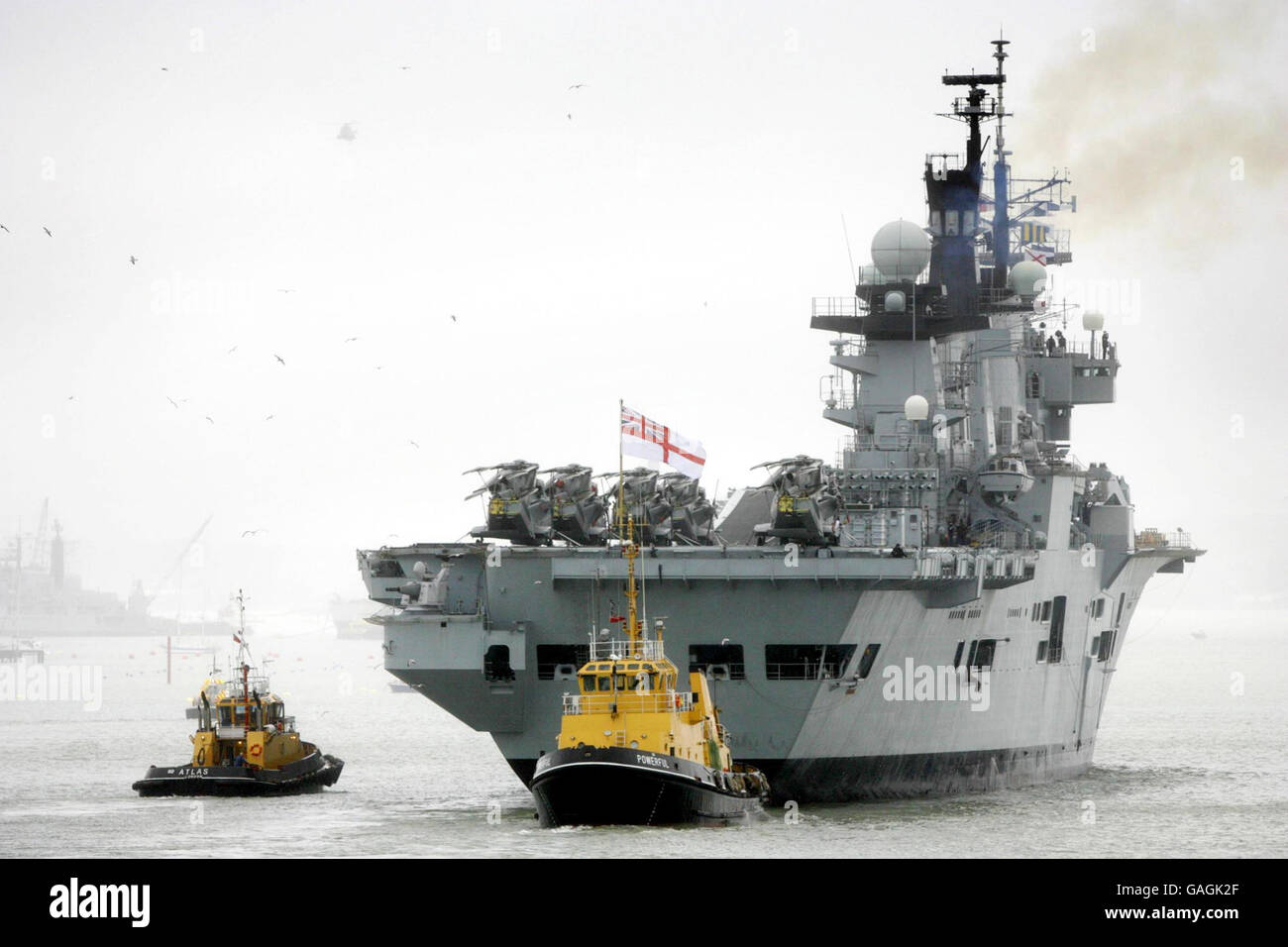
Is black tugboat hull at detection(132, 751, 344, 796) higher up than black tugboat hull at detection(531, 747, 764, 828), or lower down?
lower down

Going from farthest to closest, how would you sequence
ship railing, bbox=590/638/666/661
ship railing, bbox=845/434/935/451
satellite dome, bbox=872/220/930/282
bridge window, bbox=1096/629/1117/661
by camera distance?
bridge window, bbox=1096/629/1117/661 < satellite dome, bbox=872/220/930/282 < ship railing, bbox=845/434/935/451 < ship railing, bbox=590/638/666/661

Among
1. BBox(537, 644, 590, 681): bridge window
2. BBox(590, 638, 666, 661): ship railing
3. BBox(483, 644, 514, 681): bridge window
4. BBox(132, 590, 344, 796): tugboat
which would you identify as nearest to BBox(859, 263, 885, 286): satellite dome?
BBox(537, 644, 590, 681): bridge window

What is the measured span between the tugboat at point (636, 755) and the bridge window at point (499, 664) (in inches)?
144

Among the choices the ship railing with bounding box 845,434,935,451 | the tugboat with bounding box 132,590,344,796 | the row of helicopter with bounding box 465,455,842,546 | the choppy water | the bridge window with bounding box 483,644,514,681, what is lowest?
the choppy water

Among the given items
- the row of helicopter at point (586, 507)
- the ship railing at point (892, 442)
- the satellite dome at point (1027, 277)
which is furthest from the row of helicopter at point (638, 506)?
the satellite dome at point (1027, 277)

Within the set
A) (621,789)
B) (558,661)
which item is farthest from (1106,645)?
(621,789)

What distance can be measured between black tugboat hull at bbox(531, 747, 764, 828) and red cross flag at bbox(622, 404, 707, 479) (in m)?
7.95

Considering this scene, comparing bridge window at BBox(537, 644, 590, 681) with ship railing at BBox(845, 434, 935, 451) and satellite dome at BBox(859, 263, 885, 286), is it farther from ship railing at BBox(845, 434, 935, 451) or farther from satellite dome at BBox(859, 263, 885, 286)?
satellite dome at BBox(859, 263, 885, 286)

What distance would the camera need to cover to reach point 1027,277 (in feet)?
156

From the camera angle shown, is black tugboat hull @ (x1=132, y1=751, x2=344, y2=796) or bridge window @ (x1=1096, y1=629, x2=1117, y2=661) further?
bridge window @ (x1=1096, y1=629, x2=1117, y2=661)

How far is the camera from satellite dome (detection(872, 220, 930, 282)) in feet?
147
